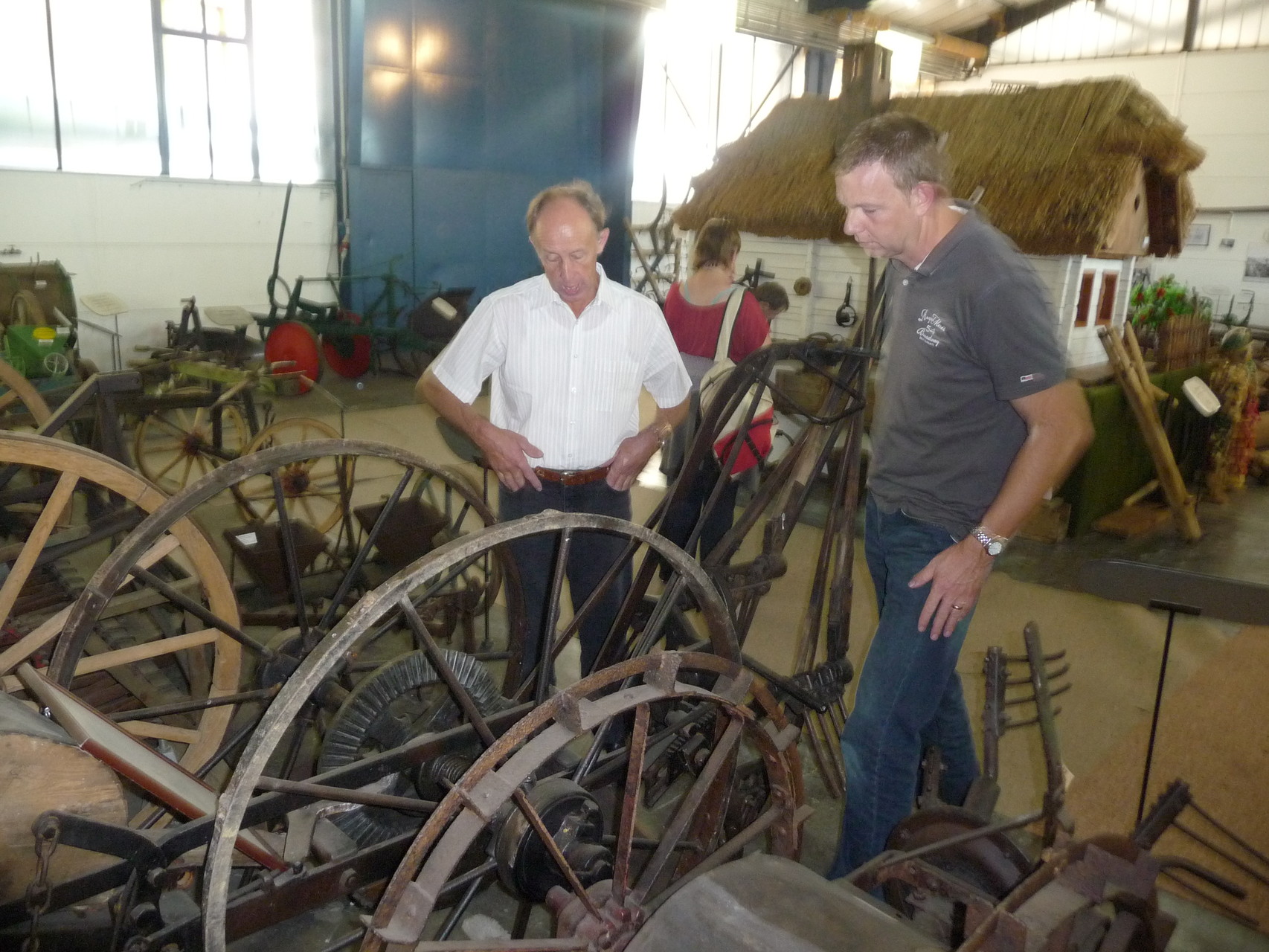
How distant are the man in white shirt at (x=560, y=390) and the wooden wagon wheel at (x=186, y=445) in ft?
7.88

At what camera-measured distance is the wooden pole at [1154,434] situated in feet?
18.8

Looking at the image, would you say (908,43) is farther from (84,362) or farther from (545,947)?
(545,947)

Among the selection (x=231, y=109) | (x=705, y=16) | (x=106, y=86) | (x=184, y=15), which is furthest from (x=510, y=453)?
(x=705, y=16)

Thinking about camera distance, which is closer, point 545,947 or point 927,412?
point 545,947

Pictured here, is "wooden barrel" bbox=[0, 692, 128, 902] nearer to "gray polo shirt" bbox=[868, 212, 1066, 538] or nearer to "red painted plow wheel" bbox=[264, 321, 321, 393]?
"gray polo shirt" bbox=[868, 212, 1066, 538]

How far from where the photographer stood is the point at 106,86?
30.2 feet

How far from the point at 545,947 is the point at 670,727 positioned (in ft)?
2.19

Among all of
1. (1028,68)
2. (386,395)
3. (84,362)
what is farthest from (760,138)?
(1028,68)

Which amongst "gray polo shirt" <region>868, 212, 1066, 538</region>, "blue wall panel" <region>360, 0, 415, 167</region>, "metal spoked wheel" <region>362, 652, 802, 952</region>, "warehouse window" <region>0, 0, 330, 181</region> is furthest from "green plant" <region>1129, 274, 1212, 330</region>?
"warehouse window" <region>0, 0, 330, 181</region>

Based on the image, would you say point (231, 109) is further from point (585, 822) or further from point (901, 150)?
point (585, 822)

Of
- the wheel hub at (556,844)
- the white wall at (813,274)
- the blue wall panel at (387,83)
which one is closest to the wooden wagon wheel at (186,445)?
the wheel hub at (556,844)

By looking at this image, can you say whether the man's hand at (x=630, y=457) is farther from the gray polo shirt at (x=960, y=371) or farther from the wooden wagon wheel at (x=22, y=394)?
the wooden wagon wheel at (x=22, y=394)

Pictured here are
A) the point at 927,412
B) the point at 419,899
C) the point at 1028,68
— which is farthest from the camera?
the point at 1028,68

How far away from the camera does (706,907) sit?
1.55 m
